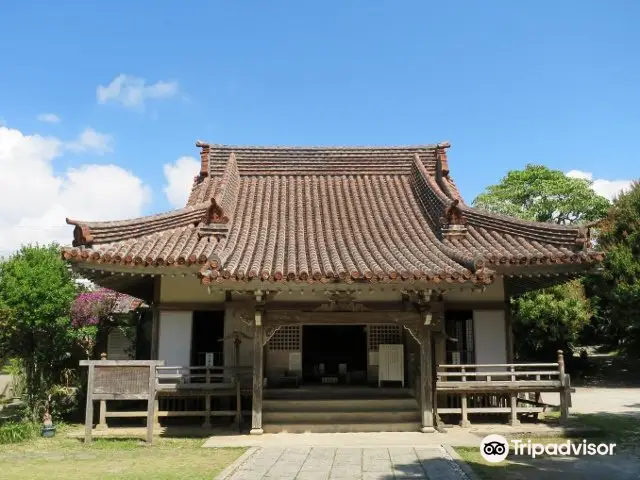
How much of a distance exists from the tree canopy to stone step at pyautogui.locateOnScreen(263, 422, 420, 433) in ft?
87.6

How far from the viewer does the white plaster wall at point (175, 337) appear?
12844 mm

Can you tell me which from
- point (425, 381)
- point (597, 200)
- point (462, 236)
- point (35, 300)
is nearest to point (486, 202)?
point (597, 200)

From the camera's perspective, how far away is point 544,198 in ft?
127

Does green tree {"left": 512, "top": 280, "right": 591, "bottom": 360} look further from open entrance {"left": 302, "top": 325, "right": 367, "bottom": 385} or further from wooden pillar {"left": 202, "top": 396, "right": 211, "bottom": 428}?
wooden pillar {"left": 202, "top": 396, "right": 211, "bottom": 428}

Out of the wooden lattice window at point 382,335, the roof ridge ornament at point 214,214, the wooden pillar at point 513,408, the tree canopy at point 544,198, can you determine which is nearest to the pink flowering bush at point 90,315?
the roof ridge ornament at point 214,214

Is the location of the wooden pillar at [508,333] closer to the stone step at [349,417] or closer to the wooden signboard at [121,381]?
the stone step at [349,417]

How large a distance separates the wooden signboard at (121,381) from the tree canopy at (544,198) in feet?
97.2

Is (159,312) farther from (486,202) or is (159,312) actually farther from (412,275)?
(486,202)

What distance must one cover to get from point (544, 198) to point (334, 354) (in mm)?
28911

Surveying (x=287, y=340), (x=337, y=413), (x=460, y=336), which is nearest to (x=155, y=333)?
(x=287, y=340)

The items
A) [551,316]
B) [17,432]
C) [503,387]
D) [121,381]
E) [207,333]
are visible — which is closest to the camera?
[121,381]

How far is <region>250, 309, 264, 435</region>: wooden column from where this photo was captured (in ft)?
36.9

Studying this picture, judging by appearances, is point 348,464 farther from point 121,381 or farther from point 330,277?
point 121,381

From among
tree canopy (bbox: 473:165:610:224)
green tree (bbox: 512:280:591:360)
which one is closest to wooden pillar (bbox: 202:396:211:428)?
green tree (bbox: 512:280:591:360)
